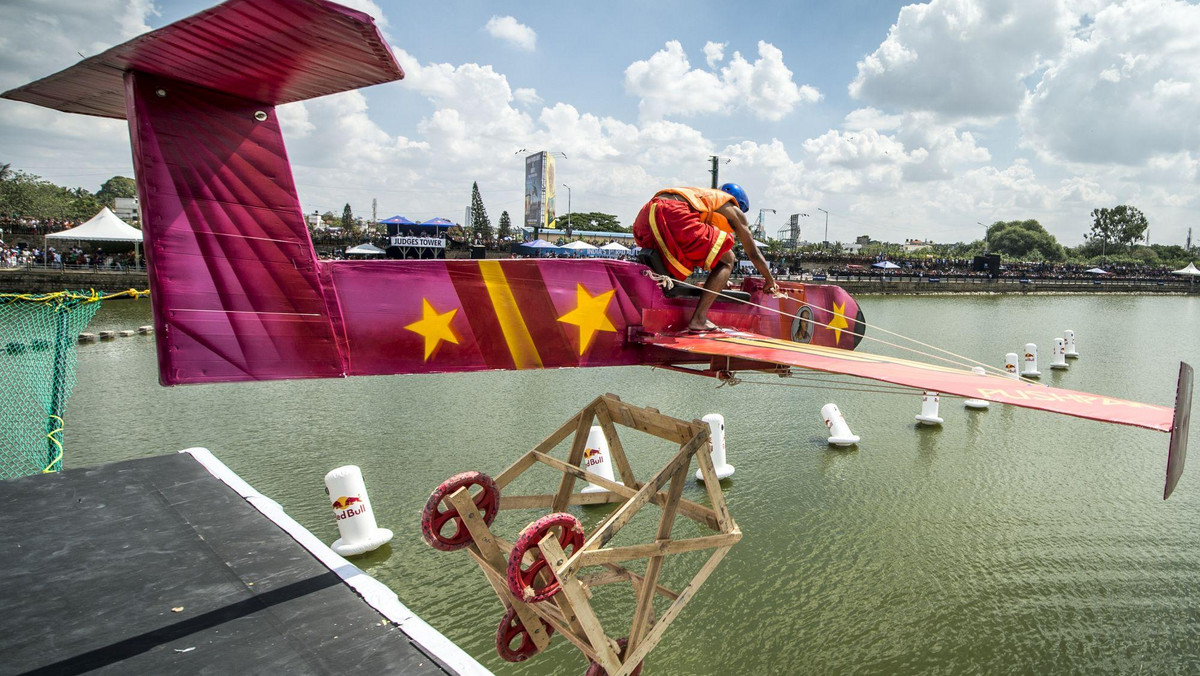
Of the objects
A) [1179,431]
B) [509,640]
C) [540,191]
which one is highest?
[540,191]

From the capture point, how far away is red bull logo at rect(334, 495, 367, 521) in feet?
23.1

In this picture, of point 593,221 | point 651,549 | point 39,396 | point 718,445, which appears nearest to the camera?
point 651,549

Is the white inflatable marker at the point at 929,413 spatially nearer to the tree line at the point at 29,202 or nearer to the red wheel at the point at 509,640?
the red wheel at the point at 509,640

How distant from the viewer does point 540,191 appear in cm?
7025

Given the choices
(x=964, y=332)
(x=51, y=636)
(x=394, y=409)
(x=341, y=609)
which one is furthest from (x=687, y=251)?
(x=964, y=332)

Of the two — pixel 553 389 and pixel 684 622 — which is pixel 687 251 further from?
pixel 553 389

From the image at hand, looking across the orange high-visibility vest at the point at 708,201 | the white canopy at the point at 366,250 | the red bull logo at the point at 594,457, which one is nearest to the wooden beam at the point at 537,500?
the orange high-visibility vest at the point at 708,201

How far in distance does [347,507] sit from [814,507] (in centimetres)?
603

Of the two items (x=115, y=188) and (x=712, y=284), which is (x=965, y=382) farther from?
(x=115, y=188)

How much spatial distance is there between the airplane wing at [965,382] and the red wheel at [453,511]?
1.91 m

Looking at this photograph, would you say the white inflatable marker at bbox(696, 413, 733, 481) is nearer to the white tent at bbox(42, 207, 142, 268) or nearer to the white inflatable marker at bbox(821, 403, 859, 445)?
the white inflatable marker at bbox(821, 403, 859, 445)

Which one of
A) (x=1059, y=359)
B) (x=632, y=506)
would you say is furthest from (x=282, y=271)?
(x=1059, y=359)

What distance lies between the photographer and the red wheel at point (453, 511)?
4.22 m

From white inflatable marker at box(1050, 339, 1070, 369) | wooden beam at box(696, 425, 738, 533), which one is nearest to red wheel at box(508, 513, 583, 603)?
wooden beam at box(696, 425, 738, 533)
